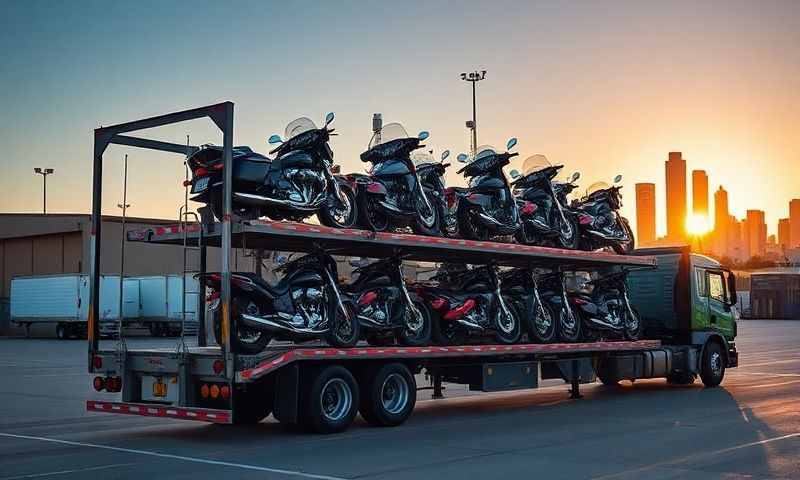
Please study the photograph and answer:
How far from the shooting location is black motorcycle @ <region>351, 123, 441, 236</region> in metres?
14.2

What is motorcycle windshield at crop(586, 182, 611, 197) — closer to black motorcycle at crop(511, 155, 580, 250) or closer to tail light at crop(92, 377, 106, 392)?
black motorcycle at crop(511, 155, 580, 250)

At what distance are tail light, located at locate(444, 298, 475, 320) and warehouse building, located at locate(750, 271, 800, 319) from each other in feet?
223

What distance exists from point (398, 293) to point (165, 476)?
540 centimetres

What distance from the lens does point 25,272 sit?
56.7 meters

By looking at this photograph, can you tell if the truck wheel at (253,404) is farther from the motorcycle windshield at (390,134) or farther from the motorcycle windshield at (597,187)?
the motorcycle windshield at (597,187)

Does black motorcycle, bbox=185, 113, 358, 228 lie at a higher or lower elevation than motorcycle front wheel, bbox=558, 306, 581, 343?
higher

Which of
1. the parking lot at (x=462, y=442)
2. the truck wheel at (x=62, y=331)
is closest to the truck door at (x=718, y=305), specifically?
the parking lot at (x=462, y=442)

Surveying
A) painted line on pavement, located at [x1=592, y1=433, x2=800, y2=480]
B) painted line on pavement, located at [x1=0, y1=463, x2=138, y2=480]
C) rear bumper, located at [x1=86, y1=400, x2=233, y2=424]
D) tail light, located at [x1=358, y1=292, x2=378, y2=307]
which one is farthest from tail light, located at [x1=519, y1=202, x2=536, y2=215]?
painted line on pavement, located at [x1=0, y1=463, x2=138, y2=480]

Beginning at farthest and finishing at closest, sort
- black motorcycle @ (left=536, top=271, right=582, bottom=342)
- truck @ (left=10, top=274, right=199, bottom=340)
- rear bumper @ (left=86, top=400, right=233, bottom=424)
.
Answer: truck @ (left=10, top=274, right=199, bottom=340) < black motorcycle @ (left=536, top=271, right=582, bottom=342) < rear bumper @ (left=86, top=400, right=233, bottom=424)

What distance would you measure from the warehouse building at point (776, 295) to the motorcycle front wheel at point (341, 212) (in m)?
70.0

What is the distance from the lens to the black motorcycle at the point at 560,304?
17656 millimetres

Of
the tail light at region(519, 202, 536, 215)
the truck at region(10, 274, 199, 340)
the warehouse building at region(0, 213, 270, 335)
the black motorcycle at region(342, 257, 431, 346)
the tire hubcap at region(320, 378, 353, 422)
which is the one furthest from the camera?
the warehouse building at region(0, 213, 270, 335)

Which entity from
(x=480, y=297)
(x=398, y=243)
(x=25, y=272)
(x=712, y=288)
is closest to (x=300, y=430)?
(x=398, y=243)

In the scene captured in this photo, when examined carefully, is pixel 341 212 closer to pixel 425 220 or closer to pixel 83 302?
pixel 425 220
